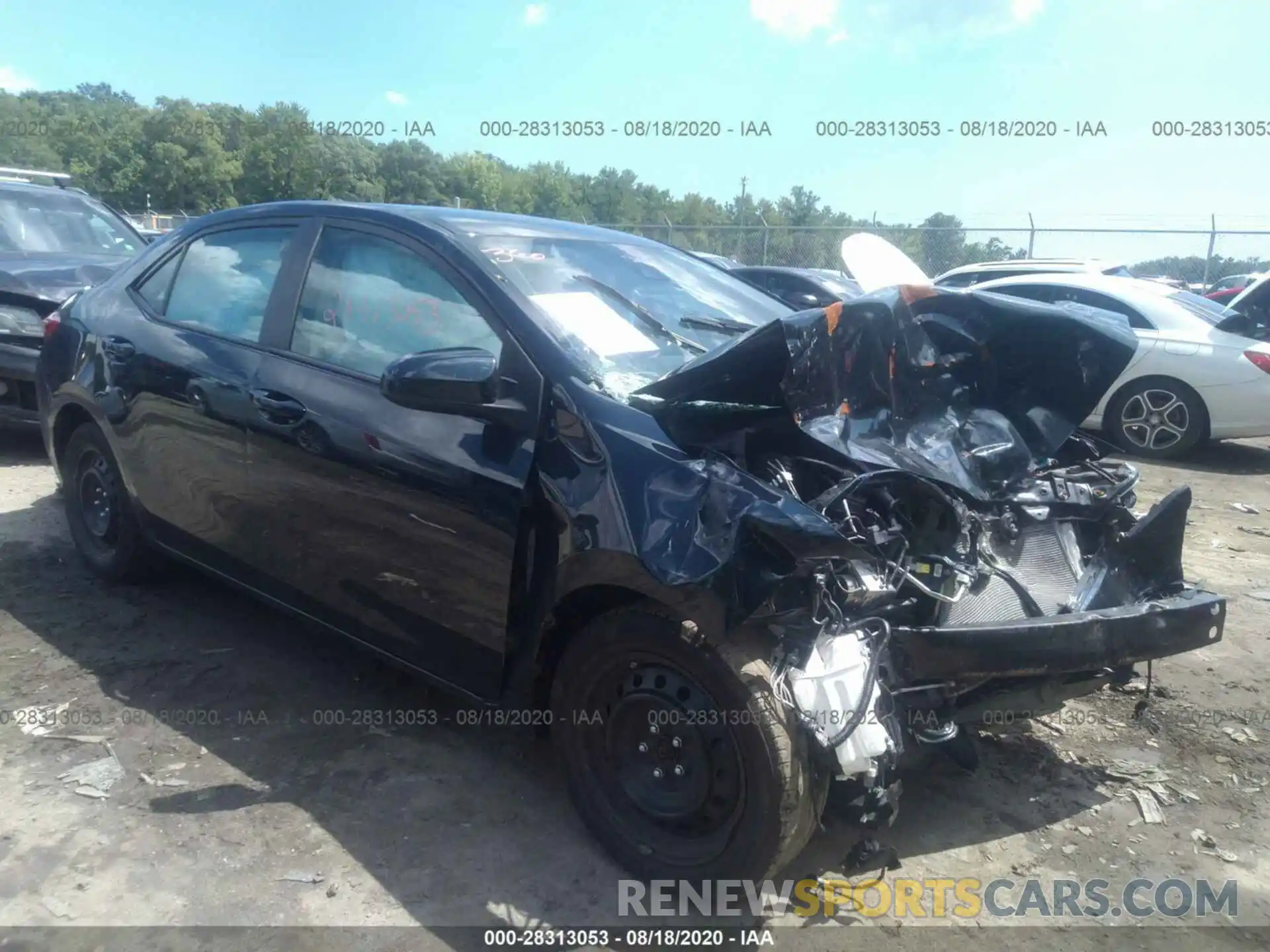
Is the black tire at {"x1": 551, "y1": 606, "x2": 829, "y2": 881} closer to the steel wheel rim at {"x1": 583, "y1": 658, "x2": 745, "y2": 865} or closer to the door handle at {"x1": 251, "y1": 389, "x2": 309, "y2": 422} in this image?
the steel wheel rim at {"x1": 583, "y1": 658, "x2": 745, "y2": 865}

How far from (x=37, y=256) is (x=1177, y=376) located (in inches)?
363

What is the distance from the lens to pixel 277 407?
11.2ft

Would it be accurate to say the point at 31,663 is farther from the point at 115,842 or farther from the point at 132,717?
Answer: the point at 115,842

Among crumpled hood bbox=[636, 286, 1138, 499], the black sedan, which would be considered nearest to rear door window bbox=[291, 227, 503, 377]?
crumpled hood bbox=[636, 286, 1138, 499]

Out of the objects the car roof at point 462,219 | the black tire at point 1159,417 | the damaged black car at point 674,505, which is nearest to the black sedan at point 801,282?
the black tire at point 1159,417

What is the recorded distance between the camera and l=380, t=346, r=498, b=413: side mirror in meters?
2.77

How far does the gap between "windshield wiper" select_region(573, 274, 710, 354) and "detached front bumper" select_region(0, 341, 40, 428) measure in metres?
5.25

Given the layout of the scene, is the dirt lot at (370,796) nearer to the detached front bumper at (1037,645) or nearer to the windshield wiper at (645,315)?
the detached front bumper at (1037,645)

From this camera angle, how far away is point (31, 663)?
4020 millimetres

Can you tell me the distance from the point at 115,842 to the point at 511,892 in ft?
3.94

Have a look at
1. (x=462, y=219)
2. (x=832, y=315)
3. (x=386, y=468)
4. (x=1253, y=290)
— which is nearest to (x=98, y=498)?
(x=386, y=468)

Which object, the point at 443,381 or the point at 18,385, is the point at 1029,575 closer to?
the point at 443,381

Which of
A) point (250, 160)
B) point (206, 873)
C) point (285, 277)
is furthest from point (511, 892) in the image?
point (250, 160)

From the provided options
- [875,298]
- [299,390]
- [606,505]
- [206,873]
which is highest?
[875,298]
